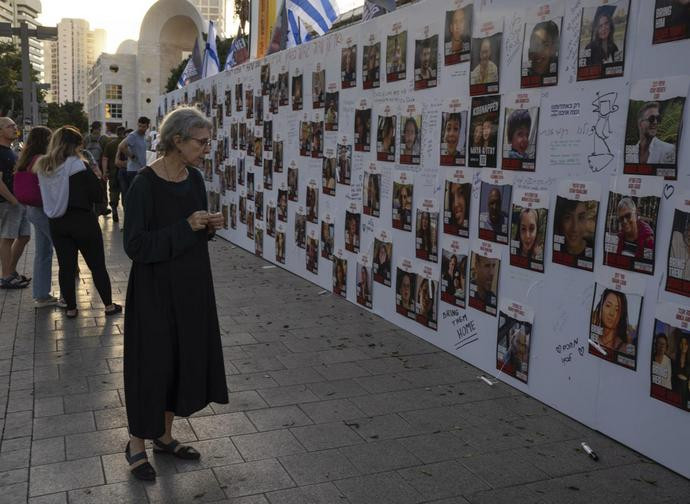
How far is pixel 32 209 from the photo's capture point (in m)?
7.79

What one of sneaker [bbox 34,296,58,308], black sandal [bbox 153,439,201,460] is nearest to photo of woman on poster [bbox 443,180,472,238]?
black sandal [bbox 153,439,201,460]

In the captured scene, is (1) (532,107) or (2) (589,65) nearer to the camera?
(2) (589,65)

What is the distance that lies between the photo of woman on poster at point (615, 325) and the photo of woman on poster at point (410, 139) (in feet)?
8.17

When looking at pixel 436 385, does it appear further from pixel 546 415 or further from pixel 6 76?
pixel 6 76

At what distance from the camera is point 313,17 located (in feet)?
32.1

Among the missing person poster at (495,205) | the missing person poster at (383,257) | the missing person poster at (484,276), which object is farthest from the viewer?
the missing person poster at (383,257)

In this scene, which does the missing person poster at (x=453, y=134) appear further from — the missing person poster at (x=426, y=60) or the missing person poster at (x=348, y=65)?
the missing person poster at (x=348, y=65)

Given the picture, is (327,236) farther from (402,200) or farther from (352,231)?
(402,200)

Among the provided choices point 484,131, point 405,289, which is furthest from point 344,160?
point 484,131

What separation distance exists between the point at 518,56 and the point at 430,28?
1.32 metres

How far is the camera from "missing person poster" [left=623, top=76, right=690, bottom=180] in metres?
3.86

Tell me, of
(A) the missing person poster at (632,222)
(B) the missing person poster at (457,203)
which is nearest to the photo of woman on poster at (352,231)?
(B) the missing person poster at (457,203)

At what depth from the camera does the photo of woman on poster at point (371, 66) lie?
719 centimetres

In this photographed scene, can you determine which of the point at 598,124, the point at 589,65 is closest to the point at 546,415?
the point at 598,124
